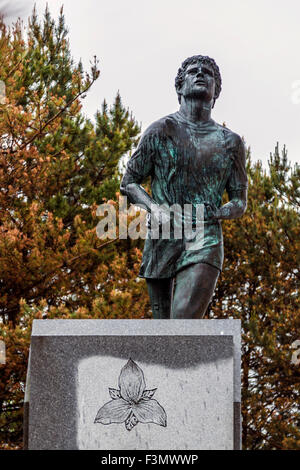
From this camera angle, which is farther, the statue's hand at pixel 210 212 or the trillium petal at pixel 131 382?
the statue's hand at pixel 210 212

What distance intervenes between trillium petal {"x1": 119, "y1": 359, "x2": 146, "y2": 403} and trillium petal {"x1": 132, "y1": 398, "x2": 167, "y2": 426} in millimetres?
34

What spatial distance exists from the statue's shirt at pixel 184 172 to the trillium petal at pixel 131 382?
0.76 metres

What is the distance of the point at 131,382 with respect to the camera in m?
4.38

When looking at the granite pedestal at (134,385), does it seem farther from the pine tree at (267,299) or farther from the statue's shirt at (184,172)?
the pine tree at (267,299)

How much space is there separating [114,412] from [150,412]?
17 cm

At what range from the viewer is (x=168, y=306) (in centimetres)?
511

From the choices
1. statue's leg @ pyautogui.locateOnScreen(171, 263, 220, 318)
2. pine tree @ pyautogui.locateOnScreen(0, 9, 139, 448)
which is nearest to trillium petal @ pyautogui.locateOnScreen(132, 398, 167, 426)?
statue's leg @ pyautogui.locateOnScreen(171, 263, 220, 318)

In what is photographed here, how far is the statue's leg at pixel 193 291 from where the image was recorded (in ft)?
15.9

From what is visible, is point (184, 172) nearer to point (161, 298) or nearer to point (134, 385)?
point (161, 298)

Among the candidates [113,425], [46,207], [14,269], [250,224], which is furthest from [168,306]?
[250,224]

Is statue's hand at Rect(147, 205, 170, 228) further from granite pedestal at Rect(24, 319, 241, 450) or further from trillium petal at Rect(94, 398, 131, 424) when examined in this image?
trillium petal at Rect(94, 398, 131, 424)

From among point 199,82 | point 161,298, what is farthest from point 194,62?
point 161,298

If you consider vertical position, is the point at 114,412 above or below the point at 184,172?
below

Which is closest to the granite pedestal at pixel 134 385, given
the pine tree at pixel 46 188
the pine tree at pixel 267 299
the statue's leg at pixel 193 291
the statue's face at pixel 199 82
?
the statue's leg at pixel 193 291
